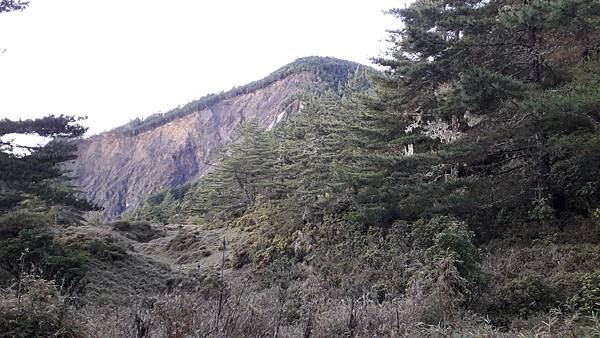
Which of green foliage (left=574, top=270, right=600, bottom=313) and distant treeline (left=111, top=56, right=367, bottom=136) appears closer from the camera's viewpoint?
green foliage (left=574, top=270, right=600, bottom=313)

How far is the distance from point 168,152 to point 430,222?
9352 centimetres

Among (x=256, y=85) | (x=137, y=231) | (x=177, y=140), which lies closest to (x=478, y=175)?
(x=137, y=231)

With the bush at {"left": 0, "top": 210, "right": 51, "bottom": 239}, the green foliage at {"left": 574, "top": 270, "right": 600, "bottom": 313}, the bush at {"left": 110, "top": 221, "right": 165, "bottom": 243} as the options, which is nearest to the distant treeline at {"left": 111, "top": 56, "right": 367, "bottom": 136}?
the bush at {"left": 110, "top": 221, "right": 165, "bottom": 243}

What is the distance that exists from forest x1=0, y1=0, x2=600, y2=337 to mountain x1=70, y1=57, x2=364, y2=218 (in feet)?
239

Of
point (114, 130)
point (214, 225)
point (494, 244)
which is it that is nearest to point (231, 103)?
point (114, 130)

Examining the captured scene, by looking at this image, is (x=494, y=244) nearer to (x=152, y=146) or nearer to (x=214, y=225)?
(x=214, y=225)

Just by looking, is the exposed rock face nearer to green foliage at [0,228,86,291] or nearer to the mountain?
the mountain

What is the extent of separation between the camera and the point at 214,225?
31797 mm

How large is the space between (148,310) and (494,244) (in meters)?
8.54

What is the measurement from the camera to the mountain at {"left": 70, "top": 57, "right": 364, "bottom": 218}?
94.2 m

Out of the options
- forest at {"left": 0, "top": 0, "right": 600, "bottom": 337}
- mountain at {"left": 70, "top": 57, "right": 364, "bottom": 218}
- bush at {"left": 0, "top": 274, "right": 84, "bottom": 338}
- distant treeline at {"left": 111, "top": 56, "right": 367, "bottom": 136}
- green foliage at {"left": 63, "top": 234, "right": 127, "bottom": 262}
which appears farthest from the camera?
distant treeline at {"left": 111, "top": 56, "right": 367, "bottom": 136}

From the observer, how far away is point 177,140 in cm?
10131

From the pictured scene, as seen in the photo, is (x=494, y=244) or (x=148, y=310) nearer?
(x=148, y=310)

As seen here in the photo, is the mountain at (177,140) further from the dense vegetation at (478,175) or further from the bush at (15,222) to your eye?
the dense vegetation at (478,175)
